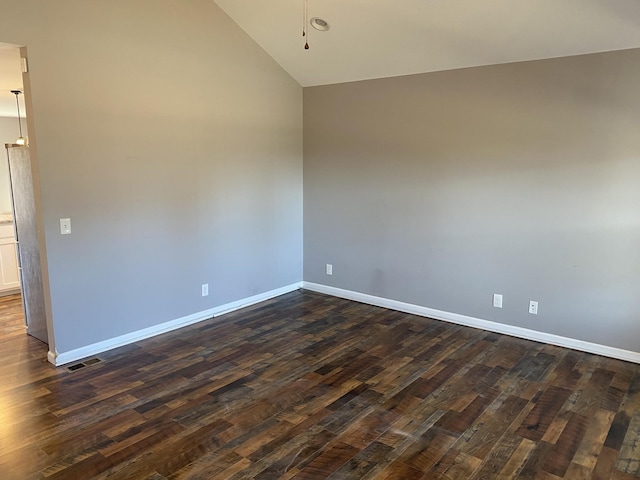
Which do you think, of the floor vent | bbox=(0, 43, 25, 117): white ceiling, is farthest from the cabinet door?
the floor vent

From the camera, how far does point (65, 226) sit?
330 cm

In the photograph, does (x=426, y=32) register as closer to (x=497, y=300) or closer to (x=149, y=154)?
(x=497, y=300)

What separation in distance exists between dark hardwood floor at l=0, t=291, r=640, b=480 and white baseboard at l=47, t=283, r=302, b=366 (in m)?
0.10

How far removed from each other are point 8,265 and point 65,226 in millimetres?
2561

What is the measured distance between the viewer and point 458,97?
13.3ft

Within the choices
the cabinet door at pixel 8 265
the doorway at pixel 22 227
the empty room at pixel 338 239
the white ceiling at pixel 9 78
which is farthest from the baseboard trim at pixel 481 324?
the white ceiling at pixel 9 78

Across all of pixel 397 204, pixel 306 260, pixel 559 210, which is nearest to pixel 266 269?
pixel 306 260

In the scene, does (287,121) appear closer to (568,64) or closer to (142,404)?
(568,64)

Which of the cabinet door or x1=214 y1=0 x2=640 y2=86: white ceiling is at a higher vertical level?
x1=214 y1=0 x2=640 y2=86: white ceiling

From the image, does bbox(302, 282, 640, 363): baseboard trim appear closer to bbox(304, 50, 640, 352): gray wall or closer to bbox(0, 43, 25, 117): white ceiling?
bbox(304, 50, 640, 352): gray wall

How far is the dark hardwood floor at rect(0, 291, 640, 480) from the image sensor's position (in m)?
2.27

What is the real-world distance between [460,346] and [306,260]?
229cm

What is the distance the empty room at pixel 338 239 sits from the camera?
8.34ft

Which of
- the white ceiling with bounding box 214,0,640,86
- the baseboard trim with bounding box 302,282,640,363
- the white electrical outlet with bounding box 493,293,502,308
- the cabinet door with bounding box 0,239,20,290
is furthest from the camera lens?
the cabinet door with bounding box 0,239,20,290
